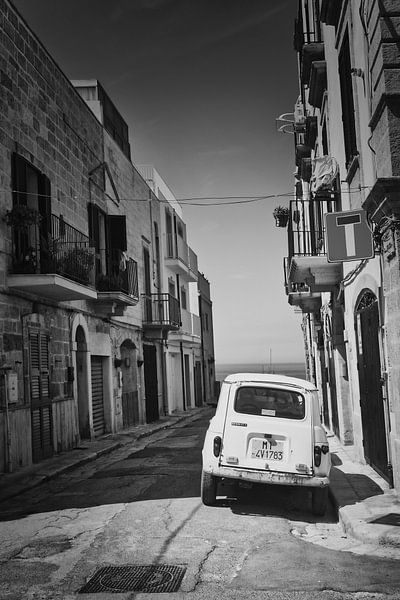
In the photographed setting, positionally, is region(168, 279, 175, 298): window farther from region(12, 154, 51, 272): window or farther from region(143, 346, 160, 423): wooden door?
region(12, 154, 51, 272): window

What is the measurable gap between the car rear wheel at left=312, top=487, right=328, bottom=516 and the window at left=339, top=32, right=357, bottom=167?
5427 millimetres

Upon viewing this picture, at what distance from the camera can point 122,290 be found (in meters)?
18.7

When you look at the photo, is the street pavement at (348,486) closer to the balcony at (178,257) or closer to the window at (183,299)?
the balcony at (178,257)

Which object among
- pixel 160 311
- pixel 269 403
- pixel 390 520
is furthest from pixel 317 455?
pixel 160 311

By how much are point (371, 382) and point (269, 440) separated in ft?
8.77

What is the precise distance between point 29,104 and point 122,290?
6.36m

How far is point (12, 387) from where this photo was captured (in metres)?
11.9

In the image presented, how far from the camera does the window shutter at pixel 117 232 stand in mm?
19766

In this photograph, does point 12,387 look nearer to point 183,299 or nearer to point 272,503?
point 272,503

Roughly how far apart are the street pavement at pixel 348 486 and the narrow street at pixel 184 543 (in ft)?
0.73

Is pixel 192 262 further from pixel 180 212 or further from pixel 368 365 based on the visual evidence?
pixel 368 365

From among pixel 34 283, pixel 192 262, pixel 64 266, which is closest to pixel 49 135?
pixel 64 266

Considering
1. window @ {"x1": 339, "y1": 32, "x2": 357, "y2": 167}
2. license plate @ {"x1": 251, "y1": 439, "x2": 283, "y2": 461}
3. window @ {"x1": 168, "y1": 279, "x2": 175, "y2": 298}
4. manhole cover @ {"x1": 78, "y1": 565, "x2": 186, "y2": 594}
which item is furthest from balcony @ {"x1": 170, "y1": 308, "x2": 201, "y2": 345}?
manhole cover @ {"x1": 78, "y1": 565, "x2": 186, "y2": 594}

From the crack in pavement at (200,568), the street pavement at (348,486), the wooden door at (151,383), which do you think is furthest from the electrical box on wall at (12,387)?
the wooden door at (151,383)
